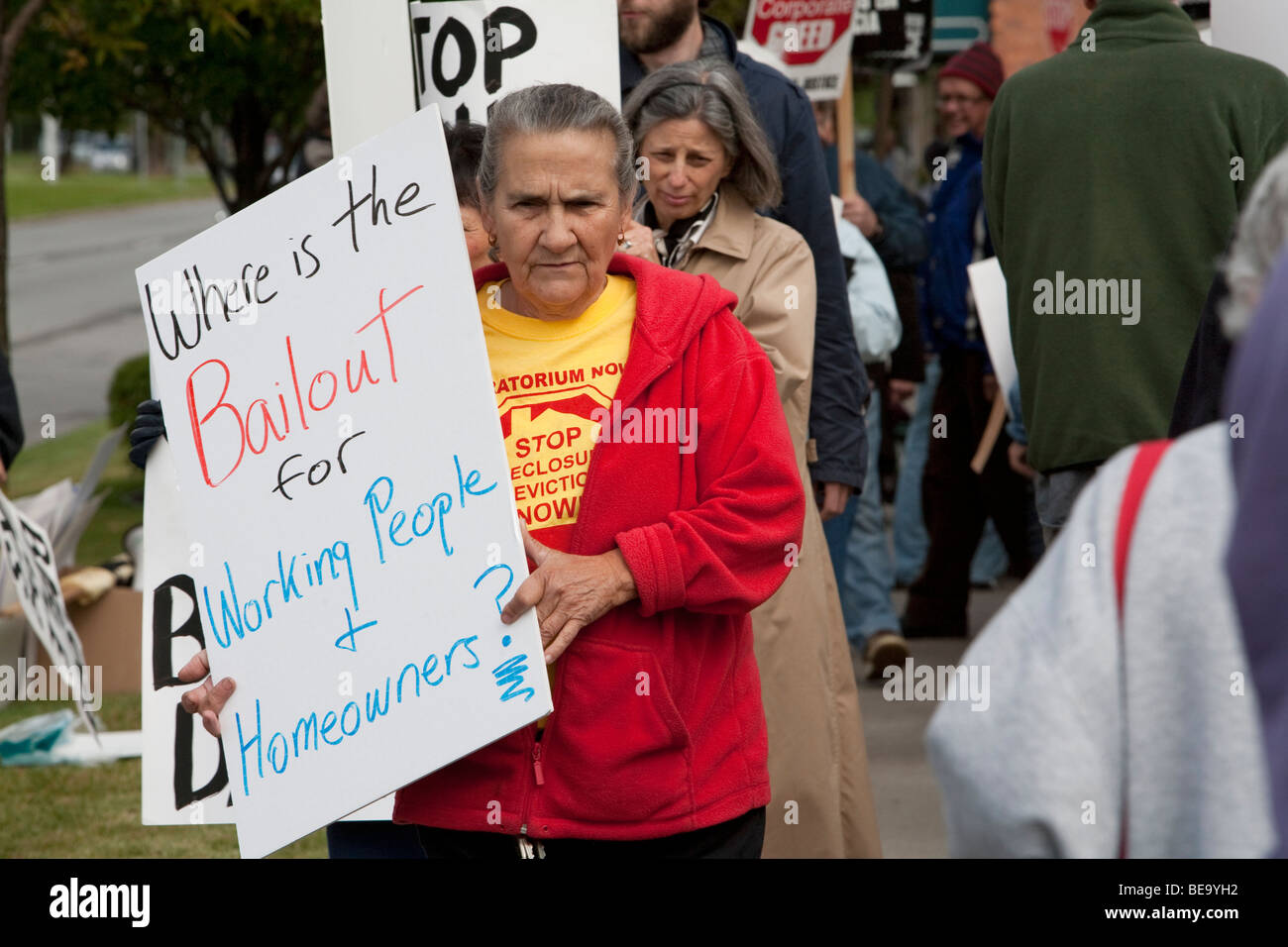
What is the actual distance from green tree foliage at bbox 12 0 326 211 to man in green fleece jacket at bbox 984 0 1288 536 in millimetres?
6551

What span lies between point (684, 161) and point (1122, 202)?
994mm

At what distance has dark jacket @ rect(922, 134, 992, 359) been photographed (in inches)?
294

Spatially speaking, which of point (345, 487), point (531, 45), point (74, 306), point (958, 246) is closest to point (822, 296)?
point (531, 45)

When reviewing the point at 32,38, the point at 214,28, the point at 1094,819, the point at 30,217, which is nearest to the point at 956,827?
the point at 1094,819

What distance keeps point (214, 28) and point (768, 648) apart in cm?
681

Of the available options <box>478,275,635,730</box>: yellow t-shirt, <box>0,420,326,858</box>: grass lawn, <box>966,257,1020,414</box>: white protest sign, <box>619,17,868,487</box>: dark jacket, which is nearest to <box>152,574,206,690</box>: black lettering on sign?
<box>478,275,635,730</box>: yellow t-shirt

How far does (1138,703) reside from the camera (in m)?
1.50

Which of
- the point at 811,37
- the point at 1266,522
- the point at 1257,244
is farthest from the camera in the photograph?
the point at 811,37

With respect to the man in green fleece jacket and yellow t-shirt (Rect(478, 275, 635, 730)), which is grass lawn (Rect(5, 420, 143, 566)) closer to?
the man in green fleece jacket

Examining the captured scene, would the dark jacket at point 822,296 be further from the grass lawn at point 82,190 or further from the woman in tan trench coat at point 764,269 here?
the grass lawn at point 82,190

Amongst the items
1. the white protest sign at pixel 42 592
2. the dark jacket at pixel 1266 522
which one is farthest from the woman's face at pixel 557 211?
the white protest sign at pixel 42 592

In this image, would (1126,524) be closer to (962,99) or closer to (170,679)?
(170,679)

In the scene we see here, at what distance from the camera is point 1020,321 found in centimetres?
417

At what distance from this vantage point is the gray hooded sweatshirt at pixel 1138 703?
1.48m
